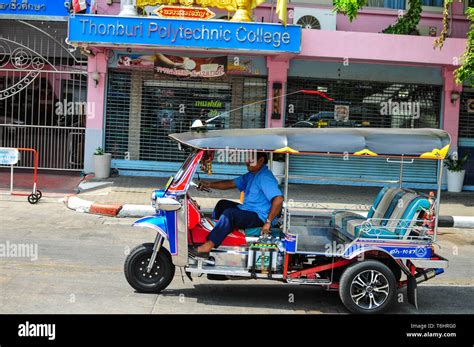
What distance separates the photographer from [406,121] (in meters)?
18.4

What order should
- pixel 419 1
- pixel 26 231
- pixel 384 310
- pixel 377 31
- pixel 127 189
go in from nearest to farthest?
pixel 384 310, pixel 26 231, pixel 127 189, pixel 419 1, pixel 377 31

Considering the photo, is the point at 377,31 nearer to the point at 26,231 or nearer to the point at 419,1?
the point at 419,1

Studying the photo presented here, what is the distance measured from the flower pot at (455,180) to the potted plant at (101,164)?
31.5 feet

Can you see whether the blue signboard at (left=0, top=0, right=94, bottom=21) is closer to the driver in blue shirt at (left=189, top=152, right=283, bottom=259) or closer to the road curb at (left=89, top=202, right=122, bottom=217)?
the road curb at (left=89, top=202, right=122, bottom=217)

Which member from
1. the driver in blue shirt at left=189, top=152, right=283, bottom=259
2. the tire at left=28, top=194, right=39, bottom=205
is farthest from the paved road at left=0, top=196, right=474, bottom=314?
the tire at left=28, top=194, right=39, bottom=205

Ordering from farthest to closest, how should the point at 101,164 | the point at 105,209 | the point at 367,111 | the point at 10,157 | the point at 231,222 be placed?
the point at 367,111 → the point at 101,164 → the point at 10,157 → the point at 105,209 → the point at 231,222

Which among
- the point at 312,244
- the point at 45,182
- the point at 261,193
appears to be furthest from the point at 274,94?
the point at 312,244

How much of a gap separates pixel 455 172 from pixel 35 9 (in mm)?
12675

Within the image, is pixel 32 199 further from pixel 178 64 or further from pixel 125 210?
pixel 178 64

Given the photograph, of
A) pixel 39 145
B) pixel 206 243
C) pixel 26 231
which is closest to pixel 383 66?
pixel 39 145

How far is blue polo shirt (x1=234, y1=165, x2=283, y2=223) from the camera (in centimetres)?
695

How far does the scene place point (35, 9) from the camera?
17.5 metres

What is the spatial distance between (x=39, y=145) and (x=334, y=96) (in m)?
8.73

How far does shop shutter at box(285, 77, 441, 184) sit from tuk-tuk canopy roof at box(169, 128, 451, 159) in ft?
36.4
